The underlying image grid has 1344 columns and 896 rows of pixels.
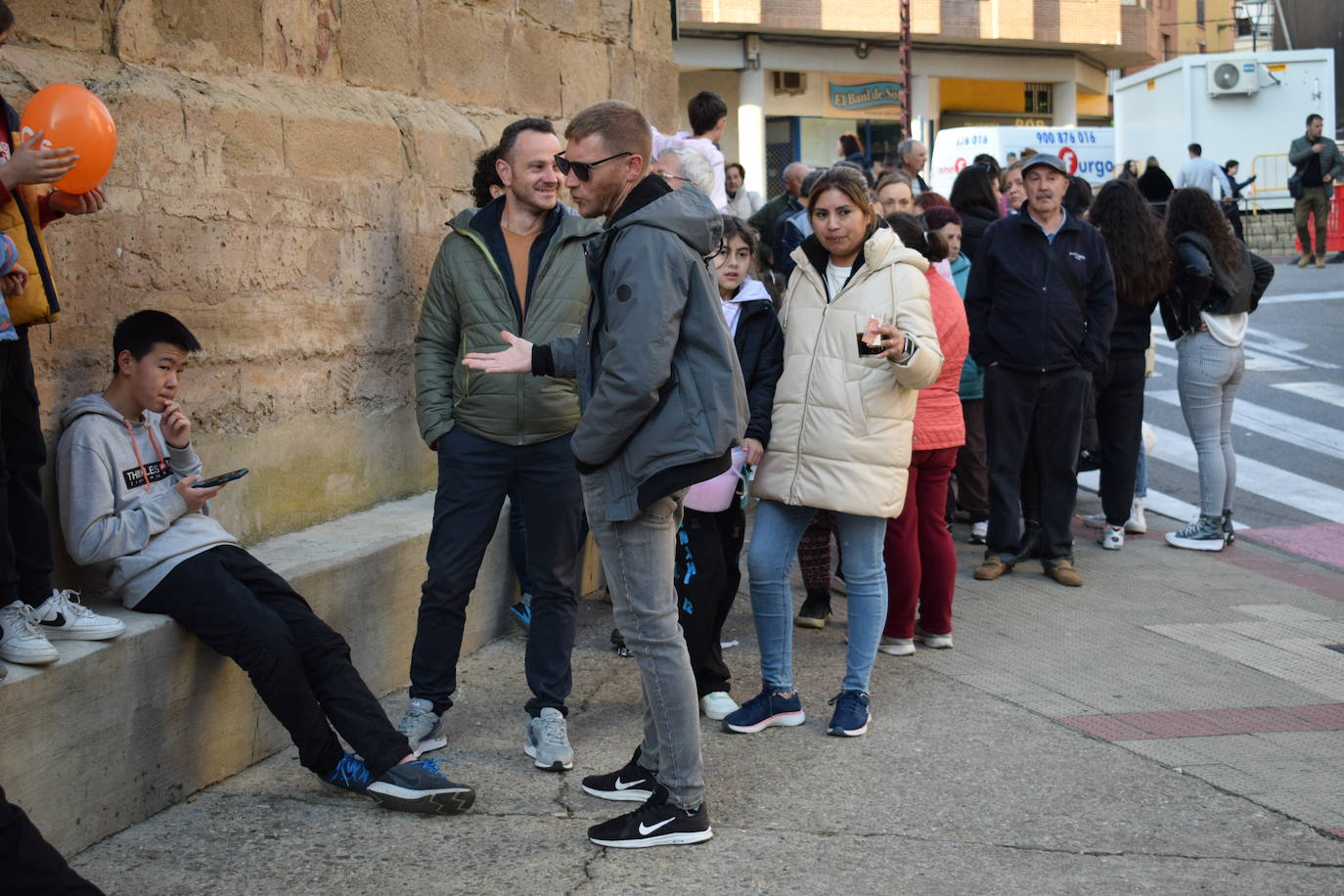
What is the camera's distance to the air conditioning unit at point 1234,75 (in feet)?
82.1

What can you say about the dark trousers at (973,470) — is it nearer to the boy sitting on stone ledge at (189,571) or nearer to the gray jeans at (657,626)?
the gray jeans at (657,626)

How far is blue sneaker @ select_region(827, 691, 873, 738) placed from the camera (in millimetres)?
5164

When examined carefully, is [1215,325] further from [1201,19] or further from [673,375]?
[1201,19]

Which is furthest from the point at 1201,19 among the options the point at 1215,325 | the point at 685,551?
the point at 685,551

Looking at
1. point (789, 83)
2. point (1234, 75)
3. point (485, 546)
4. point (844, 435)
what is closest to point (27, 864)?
point (485, 546)

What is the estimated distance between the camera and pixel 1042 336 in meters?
7.32

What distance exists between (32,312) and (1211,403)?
253 inches

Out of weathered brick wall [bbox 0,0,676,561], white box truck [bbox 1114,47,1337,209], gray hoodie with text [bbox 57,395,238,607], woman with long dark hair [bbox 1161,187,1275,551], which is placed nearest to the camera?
gray hoodie with text [bbox 57,395,238,607]

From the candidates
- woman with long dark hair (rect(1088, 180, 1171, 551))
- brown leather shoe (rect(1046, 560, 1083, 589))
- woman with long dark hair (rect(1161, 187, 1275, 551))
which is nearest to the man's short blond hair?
brown leather shoe (rect(1046, 560, 1083, 589))

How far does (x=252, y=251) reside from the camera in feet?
17.3

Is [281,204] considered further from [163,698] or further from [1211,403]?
[1211,403]

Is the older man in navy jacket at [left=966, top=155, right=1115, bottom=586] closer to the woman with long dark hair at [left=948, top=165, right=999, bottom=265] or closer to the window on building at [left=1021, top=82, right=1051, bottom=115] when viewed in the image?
the woman with long dark hair at [left=948, top=165, right=999, bottom=265]

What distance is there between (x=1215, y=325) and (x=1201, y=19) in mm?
43664

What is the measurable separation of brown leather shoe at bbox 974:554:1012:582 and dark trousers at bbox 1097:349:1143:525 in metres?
1.01
